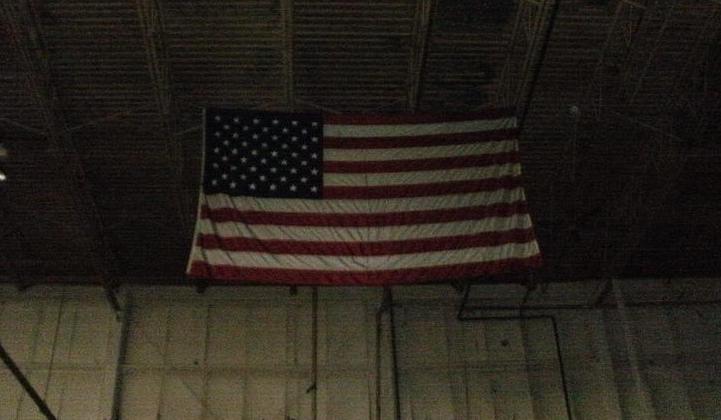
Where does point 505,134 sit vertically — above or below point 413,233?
above

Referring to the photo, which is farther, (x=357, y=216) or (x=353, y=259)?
(x=357, y=216)

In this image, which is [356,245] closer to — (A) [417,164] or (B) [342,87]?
(A) [417,164]

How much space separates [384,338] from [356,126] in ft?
24.6

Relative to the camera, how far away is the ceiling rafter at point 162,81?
1202 cm

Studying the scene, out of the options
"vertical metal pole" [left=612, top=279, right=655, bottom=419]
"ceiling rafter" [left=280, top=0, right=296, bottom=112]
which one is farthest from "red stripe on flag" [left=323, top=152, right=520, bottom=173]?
"vertical metal pole" [left=612, top=279, right=655, bottom=419]

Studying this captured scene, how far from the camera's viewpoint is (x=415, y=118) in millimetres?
11531

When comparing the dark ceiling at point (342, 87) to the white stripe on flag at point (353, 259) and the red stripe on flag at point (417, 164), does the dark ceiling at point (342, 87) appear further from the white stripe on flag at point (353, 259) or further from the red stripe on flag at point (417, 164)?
the white stripe on flag at point (353, 259)

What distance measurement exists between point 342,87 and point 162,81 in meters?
3.38

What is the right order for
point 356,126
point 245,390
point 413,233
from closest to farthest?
point 413,233, point 356,126, point 245,390

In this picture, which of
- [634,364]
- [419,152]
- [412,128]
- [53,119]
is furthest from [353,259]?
[634,364]

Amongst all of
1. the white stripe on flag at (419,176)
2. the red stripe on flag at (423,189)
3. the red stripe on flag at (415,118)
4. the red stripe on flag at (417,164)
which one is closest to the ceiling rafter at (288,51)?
the red stripe on flag at (415,118)

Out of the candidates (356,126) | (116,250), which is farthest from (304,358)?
(356,126)

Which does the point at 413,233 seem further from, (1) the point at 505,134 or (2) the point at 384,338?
(2) the point at 384,338

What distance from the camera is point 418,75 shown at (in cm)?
1304
